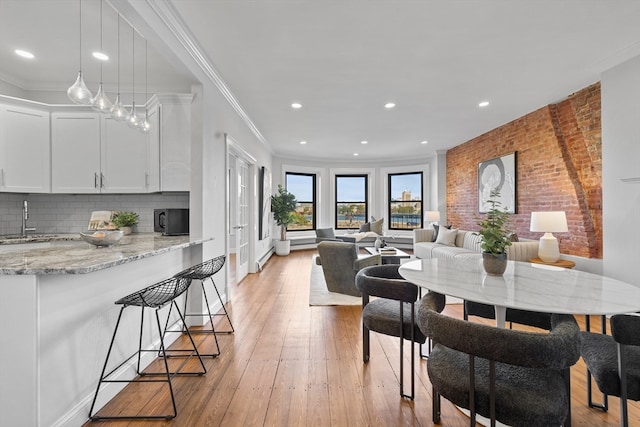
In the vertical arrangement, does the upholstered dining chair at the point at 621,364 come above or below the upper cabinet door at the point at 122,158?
below

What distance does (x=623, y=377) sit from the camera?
4.32ft

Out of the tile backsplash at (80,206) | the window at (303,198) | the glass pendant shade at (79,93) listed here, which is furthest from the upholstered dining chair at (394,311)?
the window at (303,198)

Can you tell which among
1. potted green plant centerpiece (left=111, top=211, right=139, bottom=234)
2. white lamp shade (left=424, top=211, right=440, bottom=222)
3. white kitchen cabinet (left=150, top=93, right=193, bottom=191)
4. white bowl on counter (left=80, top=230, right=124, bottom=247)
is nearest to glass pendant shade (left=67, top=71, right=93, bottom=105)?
white bowl on counter (left=80, top=230, right=124, bottom=247)

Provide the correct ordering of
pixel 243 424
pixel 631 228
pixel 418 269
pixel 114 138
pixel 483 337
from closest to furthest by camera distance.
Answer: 1. pixel 483 337
2. pixel 243 424
3. pixel 418 269
4. pixel 631 228
5. pixel 114 138

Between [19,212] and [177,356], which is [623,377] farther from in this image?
[19,212]

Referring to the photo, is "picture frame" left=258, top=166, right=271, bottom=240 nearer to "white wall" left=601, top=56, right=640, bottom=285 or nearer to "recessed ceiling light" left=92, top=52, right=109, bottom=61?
"recessed ceiling light" left=92, top=52, right=109, bottom=61

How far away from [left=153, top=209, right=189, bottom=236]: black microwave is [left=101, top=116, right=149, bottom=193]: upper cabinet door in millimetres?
437

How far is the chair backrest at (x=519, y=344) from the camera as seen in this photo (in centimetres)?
105

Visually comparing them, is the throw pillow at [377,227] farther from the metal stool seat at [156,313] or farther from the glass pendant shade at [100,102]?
the glass pendant shade at [100,102]

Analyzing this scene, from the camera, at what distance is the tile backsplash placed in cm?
386

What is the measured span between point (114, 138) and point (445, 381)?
4.07 m

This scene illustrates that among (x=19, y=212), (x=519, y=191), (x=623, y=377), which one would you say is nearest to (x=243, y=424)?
(x=623, y=377)

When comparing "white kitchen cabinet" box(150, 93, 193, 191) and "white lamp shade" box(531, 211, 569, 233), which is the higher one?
"white kitchen cabinet" box(150, 93, 193, 191)

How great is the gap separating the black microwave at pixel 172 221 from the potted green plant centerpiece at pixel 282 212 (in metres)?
4.53
